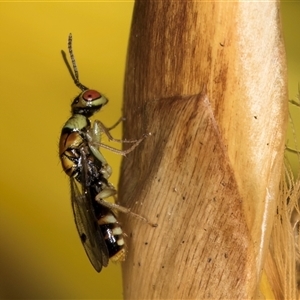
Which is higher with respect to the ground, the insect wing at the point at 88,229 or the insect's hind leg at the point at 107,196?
the insect's hind leg at the point at 107,196

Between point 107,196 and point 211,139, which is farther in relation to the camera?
point 107,196

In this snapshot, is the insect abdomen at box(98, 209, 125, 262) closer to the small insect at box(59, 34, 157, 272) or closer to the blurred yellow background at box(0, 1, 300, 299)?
the small insect at box(59, 34, 157, 272)

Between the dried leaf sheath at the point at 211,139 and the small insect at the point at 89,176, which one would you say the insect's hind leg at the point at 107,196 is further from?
the dried leaf sheath at the point at 211,139

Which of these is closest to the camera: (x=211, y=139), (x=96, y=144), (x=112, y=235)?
(x=211, y=139)

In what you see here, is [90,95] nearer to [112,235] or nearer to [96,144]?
[96,144]

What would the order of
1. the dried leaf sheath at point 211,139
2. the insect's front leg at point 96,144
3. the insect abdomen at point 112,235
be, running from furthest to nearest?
the insect's front leg at point 96,144 → the insect abdomen at point 112,235 → the dried leaf sheath at point 211,139

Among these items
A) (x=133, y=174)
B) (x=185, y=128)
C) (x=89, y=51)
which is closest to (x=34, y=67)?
(x=89, y=51)

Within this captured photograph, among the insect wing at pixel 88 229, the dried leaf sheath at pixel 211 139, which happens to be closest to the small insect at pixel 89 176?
the insect wing at pixel 88 229

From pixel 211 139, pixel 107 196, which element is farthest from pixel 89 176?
pixel 211 139
